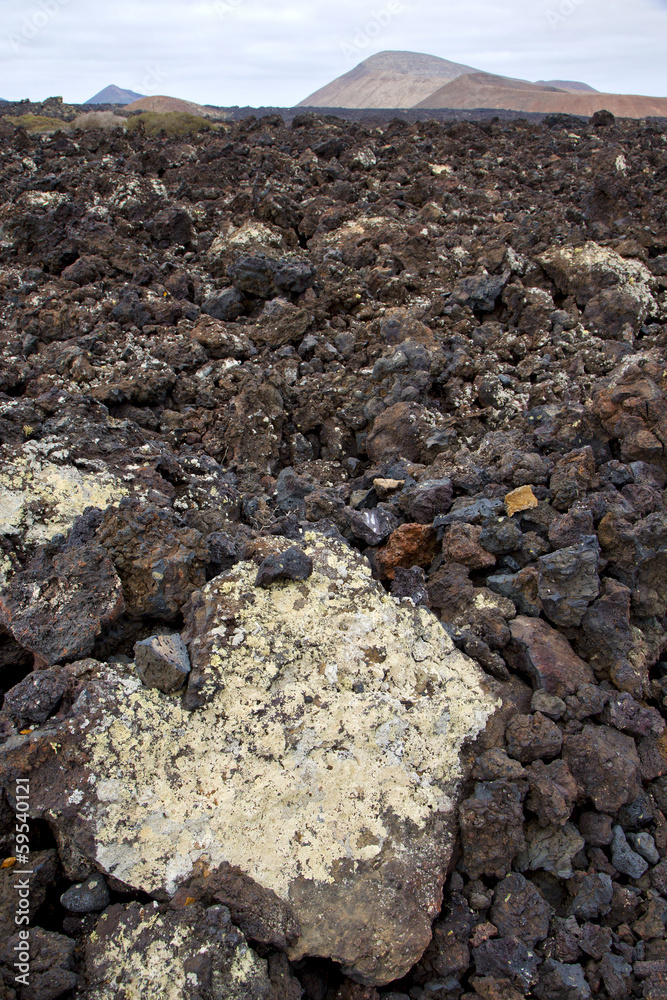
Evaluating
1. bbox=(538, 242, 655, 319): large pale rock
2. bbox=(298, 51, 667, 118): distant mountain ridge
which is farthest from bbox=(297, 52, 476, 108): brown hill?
bbox=(538, 242, 655, 319): large pale rock

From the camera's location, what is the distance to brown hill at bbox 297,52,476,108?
1741 inches


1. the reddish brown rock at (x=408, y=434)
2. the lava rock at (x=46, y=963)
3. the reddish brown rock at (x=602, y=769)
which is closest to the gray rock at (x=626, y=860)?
the reddish brown rock at (x=602, y=769)

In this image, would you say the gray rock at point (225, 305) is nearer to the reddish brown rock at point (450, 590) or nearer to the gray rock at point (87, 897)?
the reddish brown rock at point (450, 590)

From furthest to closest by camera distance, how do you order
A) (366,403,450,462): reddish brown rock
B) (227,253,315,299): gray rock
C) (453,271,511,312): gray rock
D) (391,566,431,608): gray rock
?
(227,253,315,299): gray rock → (453,271,511,312): gray rock → (366,403,450,462): reddish brown rock → (391,566,431,608): gray rock

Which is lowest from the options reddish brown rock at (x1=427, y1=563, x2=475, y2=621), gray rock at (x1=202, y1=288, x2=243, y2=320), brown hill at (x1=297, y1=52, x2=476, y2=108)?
reddish brown rock at (x1=427, y1=563, x2=475, y2=621)

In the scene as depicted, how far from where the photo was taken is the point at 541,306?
541 cm

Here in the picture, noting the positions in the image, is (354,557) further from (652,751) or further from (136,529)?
(652,751)

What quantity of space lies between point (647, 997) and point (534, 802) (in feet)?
1.93

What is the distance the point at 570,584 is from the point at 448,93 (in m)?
44.8

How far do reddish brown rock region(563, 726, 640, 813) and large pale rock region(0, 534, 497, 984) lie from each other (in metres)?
0.34

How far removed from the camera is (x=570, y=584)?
254cm

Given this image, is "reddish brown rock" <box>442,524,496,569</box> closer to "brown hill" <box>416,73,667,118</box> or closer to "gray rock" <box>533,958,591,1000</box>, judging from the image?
"gray rock" <box>533,958,591,1000</box>

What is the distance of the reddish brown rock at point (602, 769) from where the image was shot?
7.14ft
